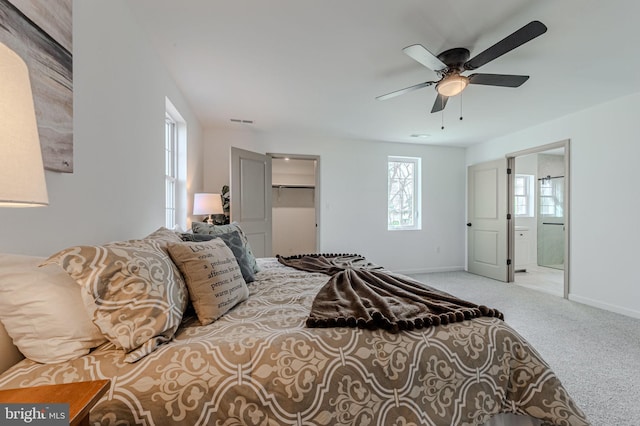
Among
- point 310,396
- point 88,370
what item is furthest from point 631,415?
point 88,370

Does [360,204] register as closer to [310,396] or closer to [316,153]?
[316,153]

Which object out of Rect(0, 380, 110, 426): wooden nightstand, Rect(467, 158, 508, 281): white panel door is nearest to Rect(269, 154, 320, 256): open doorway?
Rect(467, 158, 508, 281): white panel door

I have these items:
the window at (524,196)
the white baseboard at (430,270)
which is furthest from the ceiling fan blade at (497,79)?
the window at (524,196)

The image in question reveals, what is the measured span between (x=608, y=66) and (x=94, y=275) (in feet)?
12.9

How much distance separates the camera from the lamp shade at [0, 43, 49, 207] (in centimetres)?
44

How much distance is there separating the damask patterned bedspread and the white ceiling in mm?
1890

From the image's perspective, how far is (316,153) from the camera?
4.68 m

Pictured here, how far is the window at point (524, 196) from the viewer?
566 cm

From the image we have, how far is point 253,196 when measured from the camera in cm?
397

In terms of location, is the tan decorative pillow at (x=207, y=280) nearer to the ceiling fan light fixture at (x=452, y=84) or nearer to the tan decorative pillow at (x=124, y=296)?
the tan decorative pillow at (x=124, y=296)

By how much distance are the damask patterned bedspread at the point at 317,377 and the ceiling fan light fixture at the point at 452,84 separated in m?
1.81

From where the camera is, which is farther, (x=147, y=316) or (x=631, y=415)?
(x=631, y=415)

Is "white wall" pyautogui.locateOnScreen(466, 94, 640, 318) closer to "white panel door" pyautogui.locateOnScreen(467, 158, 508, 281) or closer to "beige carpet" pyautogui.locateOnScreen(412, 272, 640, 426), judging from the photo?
"beige carpet" pyautogui.locateOnScreen(412, 272, 640, 426)

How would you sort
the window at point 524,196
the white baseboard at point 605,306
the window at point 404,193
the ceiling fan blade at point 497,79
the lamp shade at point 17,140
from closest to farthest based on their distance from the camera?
the lamp shade at point 17,140 < the ceiling fan blade at point 497,79 < the white baseboard at point 605,306 < the window at point 404,193 < the window at point 524,196
